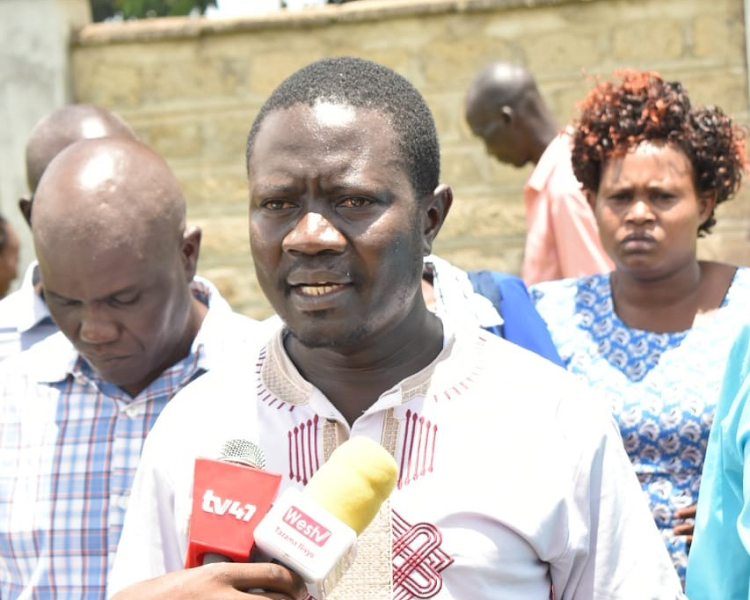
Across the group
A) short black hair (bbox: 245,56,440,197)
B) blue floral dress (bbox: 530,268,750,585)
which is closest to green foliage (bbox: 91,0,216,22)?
blue floral dress (bbox: 530,268,750,585)

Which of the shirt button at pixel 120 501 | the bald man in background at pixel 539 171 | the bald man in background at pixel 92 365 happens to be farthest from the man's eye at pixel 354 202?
the bald man in background at pixel 539 171

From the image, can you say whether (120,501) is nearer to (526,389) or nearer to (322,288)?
(322,288)

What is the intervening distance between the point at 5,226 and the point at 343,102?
5323 mm

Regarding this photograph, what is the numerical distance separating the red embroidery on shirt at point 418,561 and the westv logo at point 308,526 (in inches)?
15.7

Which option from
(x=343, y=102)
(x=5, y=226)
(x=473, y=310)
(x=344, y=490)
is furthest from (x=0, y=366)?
(x=5, y=226)

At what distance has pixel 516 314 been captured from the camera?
135 inches

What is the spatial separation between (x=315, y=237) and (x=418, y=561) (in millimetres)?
597

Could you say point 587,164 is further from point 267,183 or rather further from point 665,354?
point 267,183

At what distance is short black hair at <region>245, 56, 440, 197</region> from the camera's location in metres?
2.17

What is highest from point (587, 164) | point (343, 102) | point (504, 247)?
point (343, 102)

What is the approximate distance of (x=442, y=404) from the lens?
2164 mm

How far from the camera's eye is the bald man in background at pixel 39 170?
376 centimetres

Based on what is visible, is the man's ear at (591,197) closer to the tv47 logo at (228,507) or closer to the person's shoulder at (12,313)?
the person's shoulder at (12,313)

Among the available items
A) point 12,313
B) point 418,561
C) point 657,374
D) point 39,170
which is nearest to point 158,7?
point 39,170
